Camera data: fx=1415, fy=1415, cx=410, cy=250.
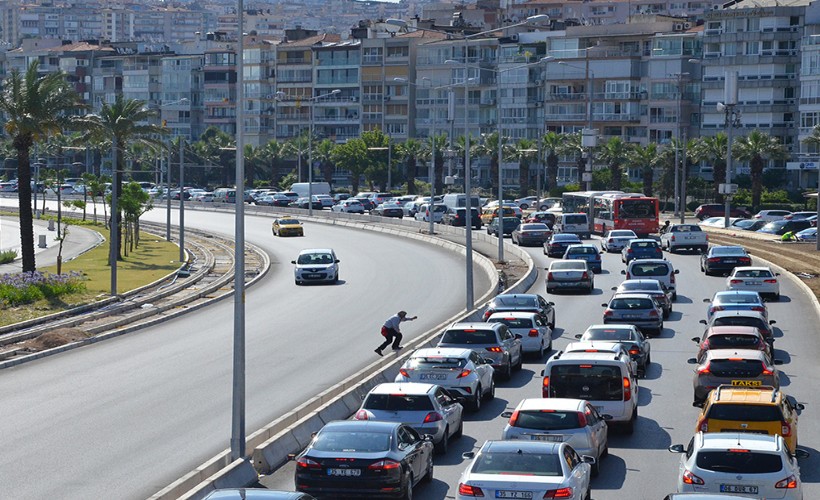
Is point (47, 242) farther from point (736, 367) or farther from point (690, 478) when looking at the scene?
point (690, 478)

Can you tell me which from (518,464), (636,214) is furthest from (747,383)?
(636,214)

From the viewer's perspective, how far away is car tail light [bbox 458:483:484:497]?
57.9 ft

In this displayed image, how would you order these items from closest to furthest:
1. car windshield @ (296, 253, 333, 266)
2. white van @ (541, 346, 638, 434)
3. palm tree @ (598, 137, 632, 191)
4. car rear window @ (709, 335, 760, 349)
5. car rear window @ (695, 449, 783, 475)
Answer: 1. car rear window @ (695, 449, 783, 475)
2. white van @ (541, 346, 638, 434)
3. car rear window @ (709, 335, 760, 349)
4. car windshield @ (296, 253, 333, 266)
5. palm tree @ (598, 137, 632, 191)

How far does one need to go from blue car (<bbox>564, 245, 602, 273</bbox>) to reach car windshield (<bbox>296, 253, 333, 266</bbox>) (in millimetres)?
10120

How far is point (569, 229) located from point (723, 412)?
56.6m

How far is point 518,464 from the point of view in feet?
59.4

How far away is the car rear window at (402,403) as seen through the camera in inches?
920

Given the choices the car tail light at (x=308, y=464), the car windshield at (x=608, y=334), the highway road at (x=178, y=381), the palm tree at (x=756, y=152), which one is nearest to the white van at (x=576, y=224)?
the highway road at (x=178, y=381)

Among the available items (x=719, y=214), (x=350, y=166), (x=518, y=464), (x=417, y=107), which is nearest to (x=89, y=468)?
(x=518, y=464)

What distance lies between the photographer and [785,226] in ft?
262

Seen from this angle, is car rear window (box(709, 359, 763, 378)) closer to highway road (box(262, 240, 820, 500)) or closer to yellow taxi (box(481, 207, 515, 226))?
highway road (box(262, 240, 820, 500))

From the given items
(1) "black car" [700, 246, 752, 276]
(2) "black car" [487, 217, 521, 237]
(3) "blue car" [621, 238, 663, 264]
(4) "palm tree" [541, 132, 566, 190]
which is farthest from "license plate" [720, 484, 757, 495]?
(4) "palm tree" [541, 132, 566, 190]

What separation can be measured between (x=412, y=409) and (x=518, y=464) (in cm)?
541

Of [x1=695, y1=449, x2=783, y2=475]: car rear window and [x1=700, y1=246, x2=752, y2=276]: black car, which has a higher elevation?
[x1=695, y1=449, x2=783, y2=475]: car rear window
